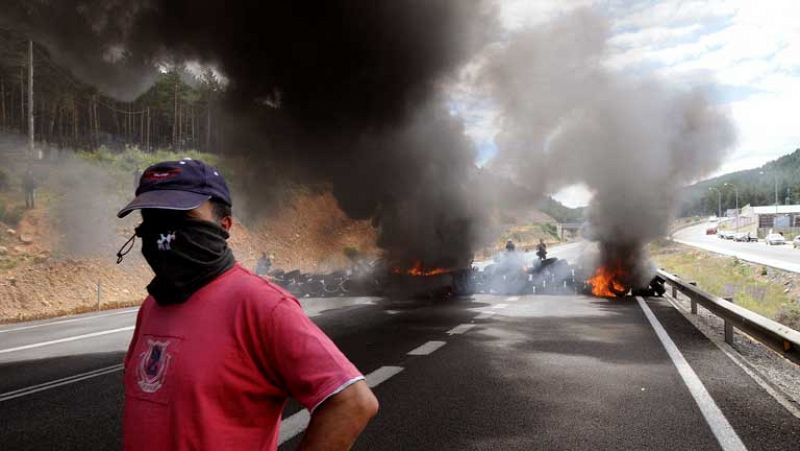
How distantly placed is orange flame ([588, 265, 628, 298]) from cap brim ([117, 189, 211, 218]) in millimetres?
17034

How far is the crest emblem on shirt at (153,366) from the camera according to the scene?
1507 millimetres

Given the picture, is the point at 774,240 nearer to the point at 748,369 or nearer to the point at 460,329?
the point at 460,329

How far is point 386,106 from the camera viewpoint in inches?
897

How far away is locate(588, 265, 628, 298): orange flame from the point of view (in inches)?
696

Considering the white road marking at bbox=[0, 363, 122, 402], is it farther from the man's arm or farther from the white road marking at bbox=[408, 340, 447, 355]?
the man's arm

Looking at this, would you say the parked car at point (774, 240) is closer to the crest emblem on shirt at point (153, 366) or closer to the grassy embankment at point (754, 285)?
the grassy embankment at point (754, 285)

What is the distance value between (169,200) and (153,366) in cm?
42

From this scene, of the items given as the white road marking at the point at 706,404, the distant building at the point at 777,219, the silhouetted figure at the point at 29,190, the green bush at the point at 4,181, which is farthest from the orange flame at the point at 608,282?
the distant building at the point at 777,219

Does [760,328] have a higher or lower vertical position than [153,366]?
lower

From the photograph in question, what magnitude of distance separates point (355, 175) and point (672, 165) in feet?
39.6

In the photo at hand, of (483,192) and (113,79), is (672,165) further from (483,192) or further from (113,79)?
(113,79)

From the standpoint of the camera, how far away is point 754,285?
23.4 meters

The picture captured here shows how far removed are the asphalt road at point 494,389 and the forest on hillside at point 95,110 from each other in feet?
77.3

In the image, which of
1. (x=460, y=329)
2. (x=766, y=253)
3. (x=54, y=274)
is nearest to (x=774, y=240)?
(x=766, y=253)
